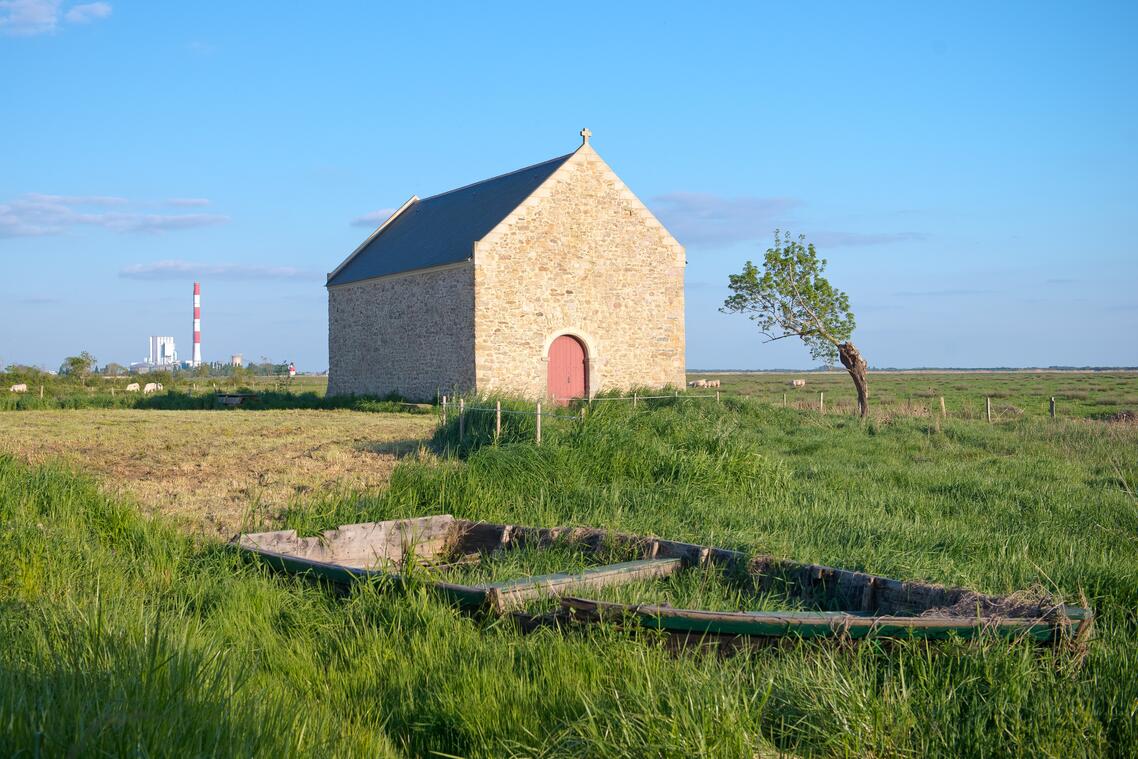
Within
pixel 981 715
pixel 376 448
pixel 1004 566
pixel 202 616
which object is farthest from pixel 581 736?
pixel 376 448

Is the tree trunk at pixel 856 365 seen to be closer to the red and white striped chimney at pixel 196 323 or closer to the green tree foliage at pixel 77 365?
the green tree foliage at pixel 77 365

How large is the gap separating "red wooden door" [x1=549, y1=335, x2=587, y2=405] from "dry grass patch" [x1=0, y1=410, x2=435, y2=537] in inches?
152

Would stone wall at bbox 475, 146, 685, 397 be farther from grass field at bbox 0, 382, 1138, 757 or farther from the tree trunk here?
grass field at bbox 0, 382, 1138, 757

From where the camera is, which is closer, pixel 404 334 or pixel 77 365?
pixel 404 334

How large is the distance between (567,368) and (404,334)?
5787mm

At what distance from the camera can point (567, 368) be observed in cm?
2800

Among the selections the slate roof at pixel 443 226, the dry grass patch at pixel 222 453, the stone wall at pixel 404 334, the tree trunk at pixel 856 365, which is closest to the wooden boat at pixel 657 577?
the dry grass patch at pixel 222 453

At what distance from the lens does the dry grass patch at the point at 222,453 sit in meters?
11.5

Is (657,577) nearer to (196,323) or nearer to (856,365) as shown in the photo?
(856,365)

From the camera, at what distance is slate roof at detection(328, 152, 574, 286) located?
91.8 ft

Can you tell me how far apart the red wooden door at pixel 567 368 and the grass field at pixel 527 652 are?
638 inches

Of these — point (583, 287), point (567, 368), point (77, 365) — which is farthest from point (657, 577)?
point (77, 365)

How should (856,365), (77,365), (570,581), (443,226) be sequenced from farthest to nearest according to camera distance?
(77,365), (443,226), (856,365), (570,581)

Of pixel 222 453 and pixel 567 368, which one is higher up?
pixel 567 368
